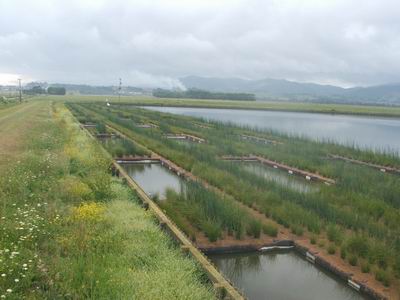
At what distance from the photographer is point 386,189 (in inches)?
457

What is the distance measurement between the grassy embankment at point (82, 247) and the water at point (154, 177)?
10.6 ft

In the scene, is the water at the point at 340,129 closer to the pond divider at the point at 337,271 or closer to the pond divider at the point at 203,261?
the pond divider at the point at 337,271

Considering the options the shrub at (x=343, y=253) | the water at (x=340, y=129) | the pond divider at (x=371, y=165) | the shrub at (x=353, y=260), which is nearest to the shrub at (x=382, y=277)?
the shrub at (x=353, y=260)

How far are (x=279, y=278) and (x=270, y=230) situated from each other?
133 cm

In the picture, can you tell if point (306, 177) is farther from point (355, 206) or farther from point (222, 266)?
point (222, 266)

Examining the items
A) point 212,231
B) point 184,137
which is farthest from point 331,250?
point 184,137

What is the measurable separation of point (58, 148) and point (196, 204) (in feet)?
24.6

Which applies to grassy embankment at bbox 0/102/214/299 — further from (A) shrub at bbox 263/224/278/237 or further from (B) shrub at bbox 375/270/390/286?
(B) shrub at bbox 375/270/390/286

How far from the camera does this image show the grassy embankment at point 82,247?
15.5 feet

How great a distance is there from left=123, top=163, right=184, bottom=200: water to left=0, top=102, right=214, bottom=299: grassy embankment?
10.6 feet

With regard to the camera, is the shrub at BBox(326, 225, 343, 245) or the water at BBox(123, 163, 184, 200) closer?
the shrub at BBox(326, 225, 343, 245)

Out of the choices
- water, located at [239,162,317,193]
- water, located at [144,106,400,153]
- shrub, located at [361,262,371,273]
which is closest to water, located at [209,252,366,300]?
shrub, located at [361,262,371,273]

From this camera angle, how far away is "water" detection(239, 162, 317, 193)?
42.7ft

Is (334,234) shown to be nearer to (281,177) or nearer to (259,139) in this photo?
(281,177)
